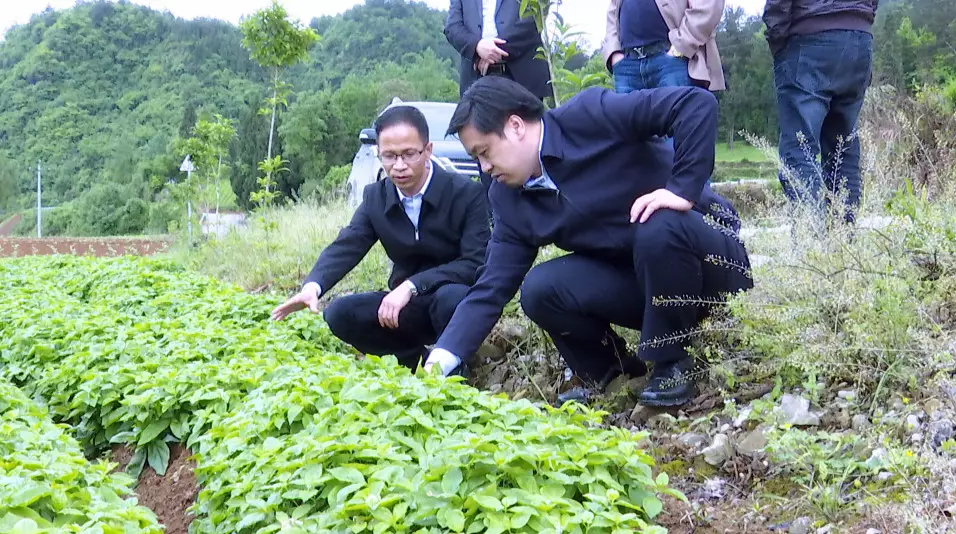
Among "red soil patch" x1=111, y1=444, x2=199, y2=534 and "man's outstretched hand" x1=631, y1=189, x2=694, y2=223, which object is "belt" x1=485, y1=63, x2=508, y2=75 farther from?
"red soil patch" x1=111, y1=444, x2=199, y2=534

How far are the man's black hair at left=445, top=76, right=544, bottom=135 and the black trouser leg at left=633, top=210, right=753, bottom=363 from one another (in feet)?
1.99

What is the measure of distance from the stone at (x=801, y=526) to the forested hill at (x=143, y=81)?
36.9m

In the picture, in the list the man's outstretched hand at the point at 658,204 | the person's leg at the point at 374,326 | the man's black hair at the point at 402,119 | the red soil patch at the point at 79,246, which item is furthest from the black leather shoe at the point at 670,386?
the red soil patch at the point at 79,246

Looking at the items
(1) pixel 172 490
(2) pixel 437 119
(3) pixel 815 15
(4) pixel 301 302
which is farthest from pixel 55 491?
(2) pixel 437 119

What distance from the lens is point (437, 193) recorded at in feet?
13.8

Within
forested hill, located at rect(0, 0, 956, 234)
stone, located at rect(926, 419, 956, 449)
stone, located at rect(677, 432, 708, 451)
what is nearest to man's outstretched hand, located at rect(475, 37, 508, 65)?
stone, located at rect(677, 432, 708, 451)

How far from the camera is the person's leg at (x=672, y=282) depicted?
10.1 ft

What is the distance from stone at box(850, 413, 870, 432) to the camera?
268 centimetres

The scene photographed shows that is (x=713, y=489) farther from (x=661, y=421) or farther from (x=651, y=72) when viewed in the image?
(x=651, y=72)

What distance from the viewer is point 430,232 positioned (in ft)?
14.2

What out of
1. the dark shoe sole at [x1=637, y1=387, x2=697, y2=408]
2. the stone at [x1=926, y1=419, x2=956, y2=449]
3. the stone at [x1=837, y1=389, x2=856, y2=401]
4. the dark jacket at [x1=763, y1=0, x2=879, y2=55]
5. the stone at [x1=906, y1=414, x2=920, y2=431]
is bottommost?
the dark shoe sole at [x1=637, y1=387, x2=697, y2=408]

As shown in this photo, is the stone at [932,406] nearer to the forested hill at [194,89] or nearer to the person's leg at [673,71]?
the person's leg at [673,71]

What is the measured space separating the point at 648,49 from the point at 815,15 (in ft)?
2.67

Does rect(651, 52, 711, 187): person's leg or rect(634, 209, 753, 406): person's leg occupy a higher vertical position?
rect(651, 52, 711, 187): person's leg
